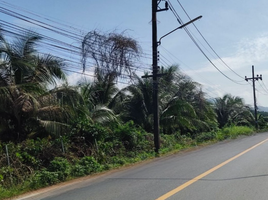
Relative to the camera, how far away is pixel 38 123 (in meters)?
14.0

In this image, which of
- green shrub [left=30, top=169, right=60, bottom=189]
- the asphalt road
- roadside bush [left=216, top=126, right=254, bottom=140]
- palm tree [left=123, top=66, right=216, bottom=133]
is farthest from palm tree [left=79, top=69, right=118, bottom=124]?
roadside bush [left=216, top=126, right=254, bottom=140]

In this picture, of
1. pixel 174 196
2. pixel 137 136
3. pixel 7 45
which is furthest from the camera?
pixel 137 136

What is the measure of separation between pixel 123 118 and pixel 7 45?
11672 millimetres

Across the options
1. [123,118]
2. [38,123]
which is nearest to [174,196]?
[38,123]

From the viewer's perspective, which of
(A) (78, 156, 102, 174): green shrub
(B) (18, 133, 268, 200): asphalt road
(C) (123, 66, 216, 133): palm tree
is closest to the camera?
(B) (18, 133, 268, 200): asphalt road

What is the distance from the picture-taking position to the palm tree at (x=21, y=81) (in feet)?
43.0

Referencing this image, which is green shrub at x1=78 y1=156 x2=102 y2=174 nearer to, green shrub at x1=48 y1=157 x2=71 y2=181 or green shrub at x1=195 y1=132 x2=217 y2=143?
green shrub at x1=48 y1=157 x2=71 y2=181

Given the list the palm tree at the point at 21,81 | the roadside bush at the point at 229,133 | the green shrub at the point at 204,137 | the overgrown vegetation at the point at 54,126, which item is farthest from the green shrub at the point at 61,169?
the roadside bush at the point at 229,133

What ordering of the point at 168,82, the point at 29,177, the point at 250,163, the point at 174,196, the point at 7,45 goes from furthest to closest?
the point at 168,82
the point at 7,45
the point at 250,163
the point at 29,177
the point at 174,196

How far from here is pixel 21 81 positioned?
14.4m

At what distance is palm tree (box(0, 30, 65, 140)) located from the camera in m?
13.1

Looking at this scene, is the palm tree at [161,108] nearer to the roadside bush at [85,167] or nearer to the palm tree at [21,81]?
the palm tree at [21,81]

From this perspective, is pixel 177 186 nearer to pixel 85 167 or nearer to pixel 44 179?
pixel 44 179

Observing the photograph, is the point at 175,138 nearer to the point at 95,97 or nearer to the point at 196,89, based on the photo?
the point at 95,97
